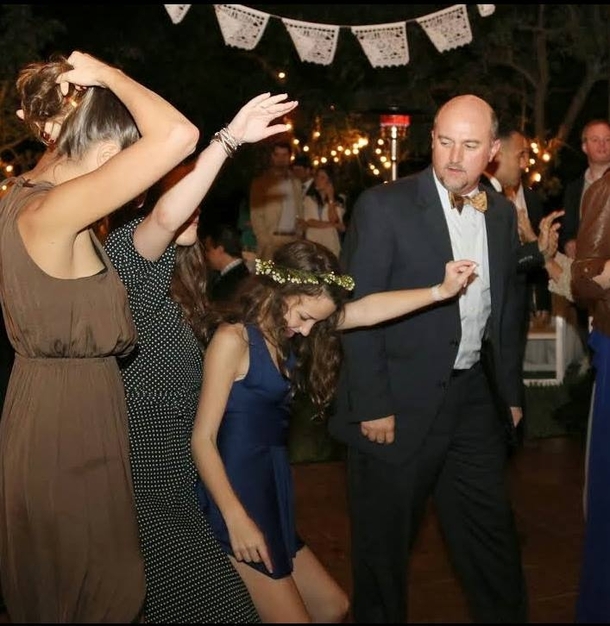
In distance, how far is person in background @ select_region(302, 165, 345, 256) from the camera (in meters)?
10.7

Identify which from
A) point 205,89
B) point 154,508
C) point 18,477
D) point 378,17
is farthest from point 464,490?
point 205,89

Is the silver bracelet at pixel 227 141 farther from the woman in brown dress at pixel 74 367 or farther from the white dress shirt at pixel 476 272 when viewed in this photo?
the white dress shirt at pixel 476 272

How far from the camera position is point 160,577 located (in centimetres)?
318

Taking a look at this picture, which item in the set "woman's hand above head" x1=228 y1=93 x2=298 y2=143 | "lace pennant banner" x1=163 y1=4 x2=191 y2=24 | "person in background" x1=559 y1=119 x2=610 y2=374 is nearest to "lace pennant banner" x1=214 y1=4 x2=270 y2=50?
"lace pennant banner" x1=163 y1=4 x2=191 y2=24

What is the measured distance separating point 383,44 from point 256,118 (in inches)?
174

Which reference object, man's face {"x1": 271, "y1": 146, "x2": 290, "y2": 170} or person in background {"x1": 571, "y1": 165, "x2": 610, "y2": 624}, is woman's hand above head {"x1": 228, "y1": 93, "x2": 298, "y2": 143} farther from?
man's face {"x1": 271, "y1": 146, "x2": 290, "y2": 170}

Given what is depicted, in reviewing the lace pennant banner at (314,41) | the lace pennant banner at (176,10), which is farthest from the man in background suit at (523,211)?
the lace pennant banner at (176,10)

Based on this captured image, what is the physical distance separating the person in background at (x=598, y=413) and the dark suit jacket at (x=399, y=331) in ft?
1.72

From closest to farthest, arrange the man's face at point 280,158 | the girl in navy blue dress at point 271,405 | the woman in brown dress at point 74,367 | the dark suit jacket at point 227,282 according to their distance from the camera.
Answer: the woman in brown dress at point 74,367
the girl in navy blue dress at point 271,405
the dark suit jacket at point 227,282
the man's face at point 280,158

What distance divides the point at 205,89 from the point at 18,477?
38.9ft

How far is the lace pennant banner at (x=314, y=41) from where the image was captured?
7170mm

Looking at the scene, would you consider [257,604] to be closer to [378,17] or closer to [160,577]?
[160,577]

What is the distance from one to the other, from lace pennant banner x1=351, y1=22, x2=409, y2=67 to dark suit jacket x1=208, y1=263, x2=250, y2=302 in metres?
1.69

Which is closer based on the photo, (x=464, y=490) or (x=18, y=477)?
(x=18, y=477)
